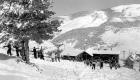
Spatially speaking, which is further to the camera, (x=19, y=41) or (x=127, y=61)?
(x=127, y=61)

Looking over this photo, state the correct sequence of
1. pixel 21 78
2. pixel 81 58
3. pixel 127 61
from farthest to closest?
pixel 127 61 < pixel 81 58 < pixel 21 78

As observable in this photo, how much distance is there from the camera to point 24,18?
21.8m

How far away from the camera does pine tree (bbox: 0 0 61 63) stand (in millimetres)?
21016

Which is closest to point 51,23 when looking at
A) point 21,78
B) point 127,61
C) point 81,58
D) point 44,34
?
point 44,34

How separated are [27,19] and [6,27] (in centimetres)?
206

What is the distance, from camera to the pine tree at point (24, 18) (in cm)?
2102

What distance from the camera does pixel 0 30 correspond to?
70.3 ft

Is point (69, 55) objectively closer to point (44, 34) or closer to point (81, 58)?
point (81, 58)

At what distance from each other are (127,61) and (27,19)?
79791 millimetres

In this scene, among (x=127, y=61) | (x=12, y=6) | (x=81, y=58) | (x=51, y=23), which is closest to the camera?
(x=12, y=6)

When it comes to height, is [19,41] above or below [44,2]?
below

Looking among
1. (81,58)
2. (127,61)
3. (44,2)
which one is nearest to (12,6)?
(44,2)

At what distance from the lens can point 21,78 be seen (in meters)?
15.5

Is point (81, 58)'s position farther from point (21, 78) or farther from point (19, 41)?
point (21, 78)
